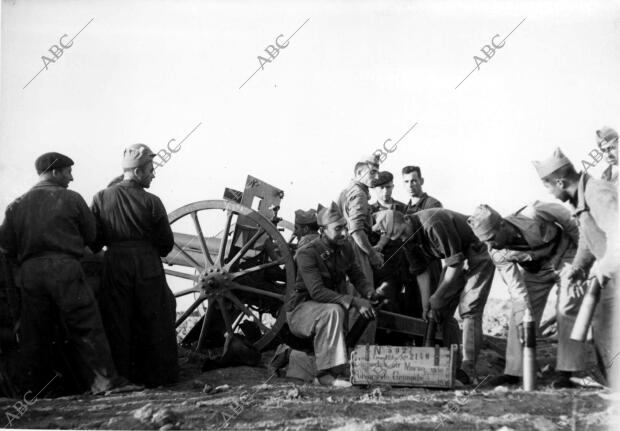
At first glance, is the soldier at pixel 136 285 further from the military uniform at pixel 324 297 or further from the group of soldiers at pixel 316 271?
the military uniform at pixel 324 297

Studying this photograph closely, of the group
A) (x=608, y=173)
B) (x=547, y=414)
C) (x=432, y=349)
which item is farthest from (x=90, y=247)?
(x=608, y=173)

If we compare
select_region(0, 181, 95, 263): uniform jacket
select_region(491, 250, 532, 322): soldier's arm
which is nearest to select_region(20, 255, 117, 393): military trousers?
select_region(0, 181, 95, 263): uniform jacket

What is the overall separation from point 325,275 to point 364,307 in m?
0.50

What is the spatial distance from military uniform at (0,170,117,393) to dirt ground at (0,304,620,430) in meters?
0.32

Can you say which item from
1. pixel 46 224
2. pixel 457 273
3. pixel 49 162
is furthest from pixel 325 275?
pixel 49 162

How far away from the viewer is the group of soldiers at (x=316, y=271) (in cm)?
612

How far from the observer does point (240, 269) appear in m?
7.85

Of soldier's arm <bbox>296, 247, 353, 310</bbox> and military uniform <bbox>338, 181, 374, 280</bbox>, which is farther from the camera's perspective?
military uniform <bbox>338, 181, 374, 280</bbox>

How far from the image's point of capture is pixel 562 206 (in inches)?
260

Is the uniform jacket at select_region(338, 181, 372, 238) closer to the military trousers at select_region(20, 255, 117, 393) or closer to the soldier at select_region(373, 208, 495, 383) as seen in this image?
the soldier at select_region(373, 208, 495, 383)

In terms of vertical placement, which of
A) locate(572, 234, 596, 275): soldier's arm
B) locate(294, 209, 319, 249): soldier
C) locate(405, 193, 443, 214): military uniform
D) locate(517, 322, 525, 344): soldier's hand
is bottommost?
locate(517, 322, 525, 344): soldier's hand

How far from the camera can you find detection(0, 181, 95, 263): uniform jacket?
21.0ft

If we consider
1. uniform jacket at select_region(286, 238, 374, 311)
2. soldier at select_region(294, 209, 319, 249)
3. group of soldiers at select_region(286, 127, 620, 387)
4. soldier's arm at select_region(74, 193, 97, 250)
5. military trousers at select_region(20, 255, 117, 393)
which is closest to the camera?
group of soldiers at select_region(286, 127, 620, 387)

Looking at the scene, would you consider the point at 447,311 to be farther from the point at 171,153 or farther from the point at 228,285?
the point at 171,153
